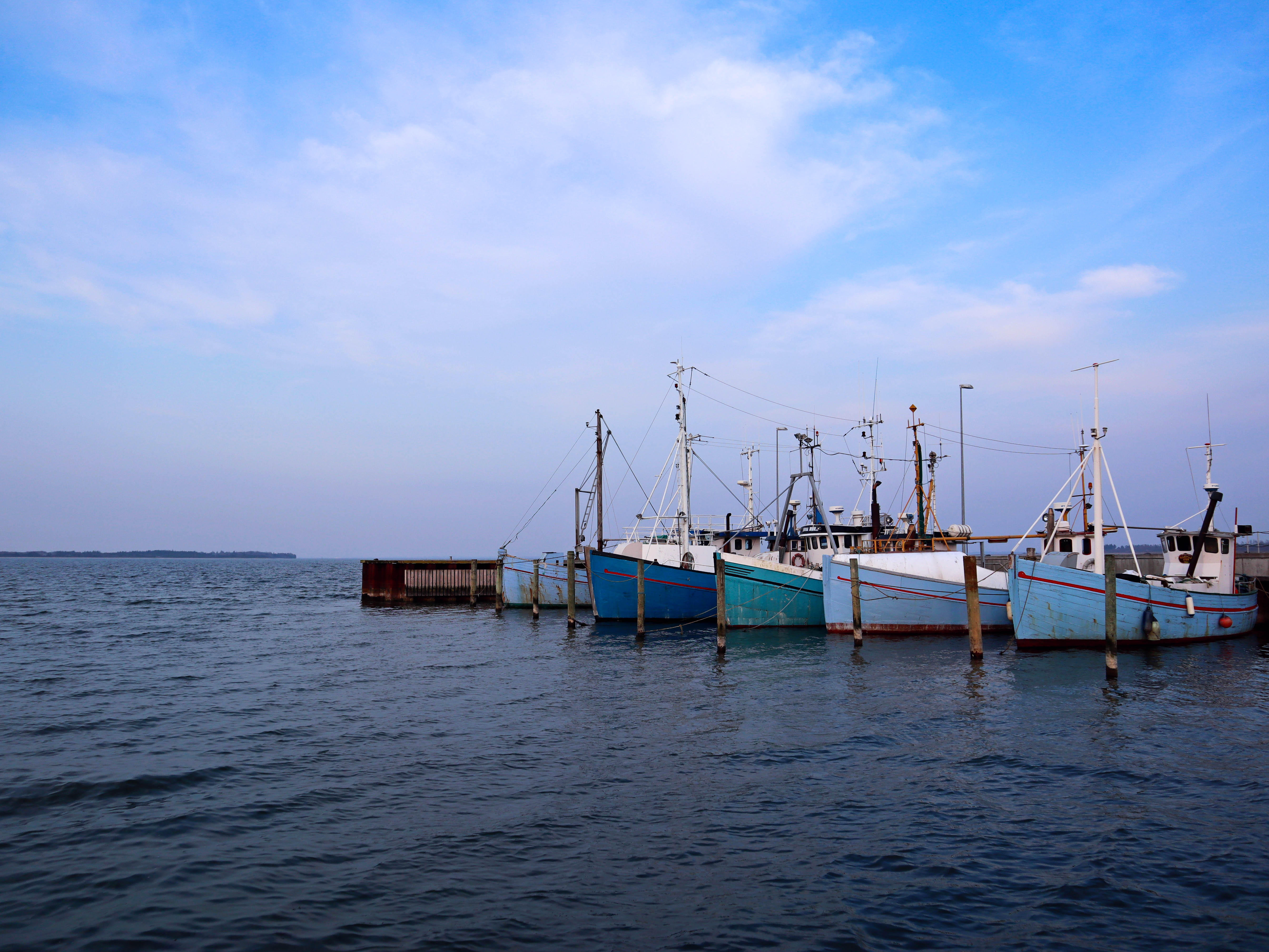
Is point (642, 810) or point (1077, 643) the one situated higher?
point (1077, 643)

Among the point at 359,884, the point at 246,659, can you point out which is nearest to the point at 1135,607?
the point at 359,884

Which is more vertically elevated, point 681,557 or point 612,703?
point 681,557

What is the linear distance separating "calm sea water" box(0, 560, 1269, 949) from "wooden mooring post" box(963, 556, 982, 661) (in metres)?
1.37

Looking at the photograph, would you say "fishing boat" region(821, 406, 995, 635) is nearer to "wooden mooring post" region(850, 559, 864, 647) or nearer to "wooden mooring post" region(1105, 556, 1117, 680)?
"wooden mooring post" region(850, 559, 864, 647)

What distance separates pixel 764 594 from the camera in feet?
111

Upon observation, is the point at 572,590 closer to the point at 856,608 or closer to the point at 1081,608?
the point at 856,608

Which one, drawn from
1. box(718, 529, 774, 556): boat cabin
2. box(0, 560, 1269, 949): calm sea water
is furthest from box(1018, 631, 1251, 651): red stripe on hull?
box(718, 529, 774, 556): boat cabin

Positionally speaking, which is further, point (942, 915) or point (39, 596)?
point (39, 596)

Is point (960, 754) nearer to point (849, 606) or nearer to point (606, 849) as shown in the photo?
point (606, 849)

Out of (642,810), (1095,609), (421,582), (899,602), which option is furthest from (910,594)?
(421,582)

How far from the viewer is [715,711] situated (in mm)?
17375

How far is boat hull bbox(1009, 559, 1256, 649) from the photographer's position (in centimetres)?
2467

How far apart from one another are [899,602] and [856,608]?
10.0 ft

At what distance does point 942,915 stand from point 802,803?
336 cm
